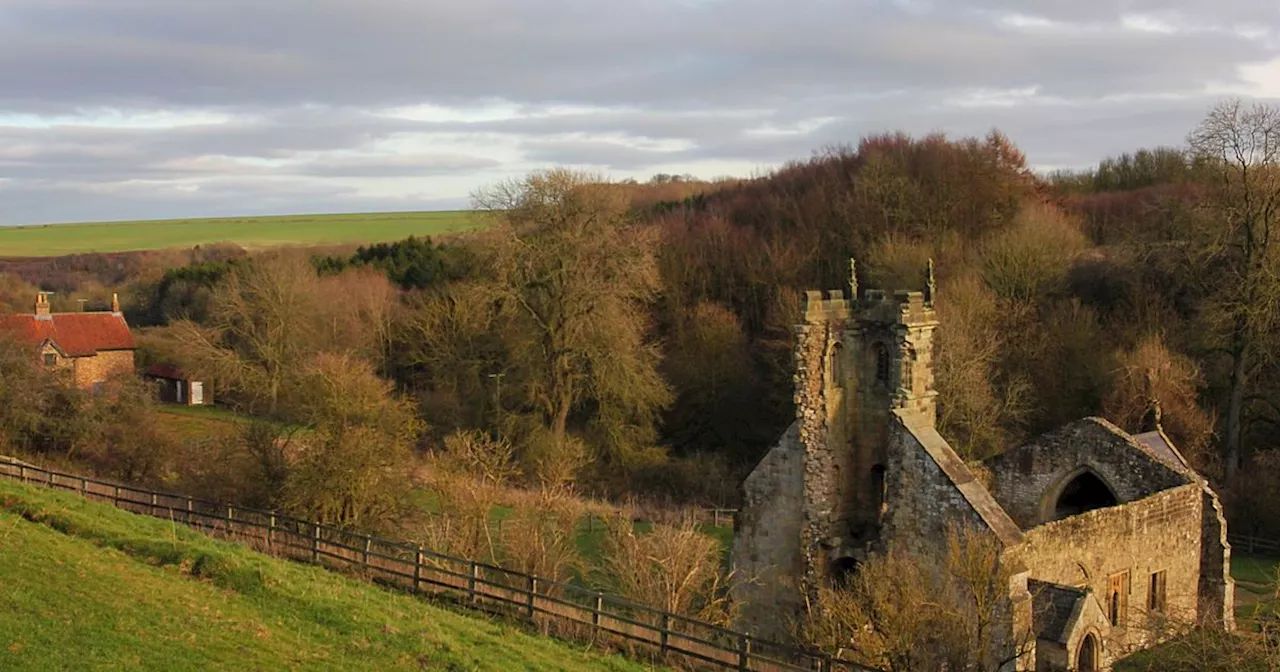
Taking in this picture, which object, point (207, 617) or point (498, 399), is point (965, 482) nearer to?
point (207, 617)

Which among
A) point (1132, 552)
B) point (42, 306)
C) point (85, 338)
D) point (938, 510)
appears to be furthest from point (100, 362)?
point (1132, 552)

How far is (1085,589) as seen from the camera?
16.1m

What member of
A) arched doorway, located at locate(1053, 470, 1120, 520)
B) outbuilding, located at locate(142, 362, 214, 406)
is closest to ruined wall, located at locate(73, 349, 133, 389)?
outbuilding, located at locate(142, 362, 214, 406)

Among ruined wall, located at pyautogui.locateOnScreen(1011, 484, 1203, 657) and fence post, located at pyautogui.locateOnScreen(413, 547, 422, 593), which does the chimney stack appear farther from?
ruined wall, located at pyautogui.locateOnScreen(1011, 484, 1203, 657)

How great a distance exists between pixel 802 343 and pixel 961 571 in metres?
5.67

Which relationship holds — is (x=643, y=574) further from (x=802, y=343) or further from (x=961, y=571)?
(x=961, y=571)

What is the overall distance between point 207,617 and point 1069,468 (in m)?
16.8

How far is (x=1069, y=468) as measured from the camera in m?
22.4

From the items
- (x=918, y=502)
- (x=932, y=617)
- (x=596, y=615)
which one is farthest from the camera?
(x=918, y=502)

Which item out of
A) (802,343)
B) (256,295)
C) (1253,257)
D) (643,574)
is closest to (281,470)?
(643,574)

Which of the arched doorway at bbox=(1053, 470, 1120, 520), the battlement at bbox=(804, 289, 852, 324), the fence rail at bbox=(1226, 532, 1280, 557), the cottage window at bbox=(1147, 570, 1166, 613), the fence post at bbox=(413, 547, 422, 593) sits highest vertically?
the battlement at bbox=(804, 289, 852, 324)

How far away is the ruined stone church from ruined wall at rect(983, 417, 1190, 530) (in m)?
0.04

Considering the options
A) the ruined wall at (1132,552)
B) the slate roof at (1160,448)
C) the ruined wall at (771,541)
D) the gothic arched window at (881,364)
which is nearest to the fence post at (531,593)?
the ruined wall at (771,541)

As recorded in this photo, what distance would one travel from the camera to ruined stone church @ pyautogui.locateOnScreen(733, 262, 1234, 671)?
16.6 meters
